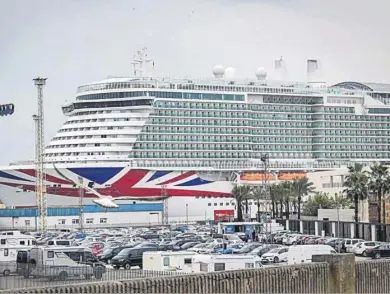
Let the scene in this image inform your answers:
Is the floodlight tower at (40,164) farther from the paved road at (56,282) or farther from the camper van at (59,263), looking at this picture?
the paved road at (56,282)

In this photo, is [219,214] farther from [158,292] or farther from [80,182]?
[158,292]

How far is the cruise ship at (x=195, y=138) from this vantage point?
251 feet

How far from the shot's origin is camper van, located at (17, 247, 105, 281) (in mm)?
25267

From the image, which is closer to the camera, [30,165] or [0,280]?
[0,280]

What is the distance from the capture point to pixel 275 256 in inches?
1485

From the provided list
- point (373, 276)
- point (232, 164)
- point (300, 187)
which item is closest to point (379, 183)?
point (300, 187)

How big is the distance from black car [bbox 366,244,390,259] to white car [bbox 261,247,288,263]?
511cm

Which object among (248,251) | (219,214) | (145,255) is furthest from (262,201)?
(145,255)

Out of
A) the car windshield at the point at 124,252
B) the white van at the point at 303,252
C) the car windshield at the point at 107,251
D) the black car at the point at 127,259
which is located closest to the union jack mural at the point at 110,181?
the car windshield at the point at 107,251

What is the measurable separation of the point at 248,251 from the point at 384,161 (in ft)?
177

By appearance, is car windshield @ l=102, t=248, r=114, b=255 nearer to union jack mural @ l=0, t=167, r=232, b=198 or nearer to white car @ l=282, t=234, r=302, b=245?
white car @ l=282, t=234, r=302, b=245

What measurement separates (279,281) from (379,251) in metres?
17.0

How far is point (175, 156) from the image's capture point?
80562 mm

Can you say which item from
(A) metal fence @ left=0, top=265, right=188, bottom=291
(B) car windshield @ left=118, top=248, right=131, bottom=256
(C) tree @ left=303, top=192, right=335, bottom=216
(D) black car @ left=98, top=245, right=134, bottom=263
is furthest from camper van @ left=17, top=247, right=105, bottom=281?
(C) tree @ left=303, top=192, right=335, bottom=216
